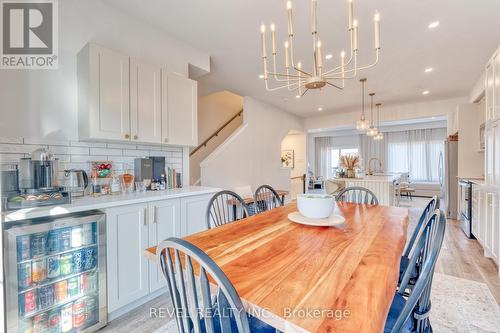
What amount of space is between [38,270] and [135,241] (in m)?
0.60

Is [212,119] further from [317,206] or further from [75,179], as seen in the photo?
[317,206]

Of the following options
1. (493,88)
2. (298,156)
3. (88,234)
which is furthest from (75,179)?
(298,156)

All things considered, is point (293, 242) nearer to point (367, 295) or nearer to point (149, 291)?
point (367, 295)

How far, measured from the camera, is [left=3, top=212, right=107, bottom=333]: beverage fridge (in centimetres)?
135

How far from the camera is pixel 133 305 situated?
1.95 meters

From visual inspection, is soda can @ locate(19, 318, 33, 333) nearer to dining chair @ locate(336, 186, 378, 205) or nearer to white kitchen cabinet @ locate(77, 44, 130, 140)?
white kitchen cabinet @ locate(77, 44, 130, 140)

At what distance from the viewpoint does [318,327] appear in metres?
0.60

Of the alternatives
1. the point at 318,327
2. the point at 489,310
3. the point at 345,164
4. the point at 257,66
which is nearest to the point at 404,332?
the point at 318,327

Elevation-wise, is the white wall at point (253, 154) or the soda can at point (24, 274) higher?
the white wall at point (253, 154)

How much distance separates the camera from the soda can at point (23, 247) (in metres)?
1.37

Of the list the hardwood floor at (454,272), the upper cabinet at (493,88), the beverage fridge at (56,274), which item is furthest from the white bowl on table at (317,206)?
the upper cabinet at (493,88)

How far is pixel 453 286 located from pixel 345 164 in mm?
3142

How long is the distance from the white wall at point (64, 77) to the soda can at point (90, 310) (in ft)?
4.47

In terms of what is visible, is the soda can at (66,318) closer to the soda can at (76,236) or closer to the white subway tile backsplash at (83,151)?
the soda can at (76,236)
